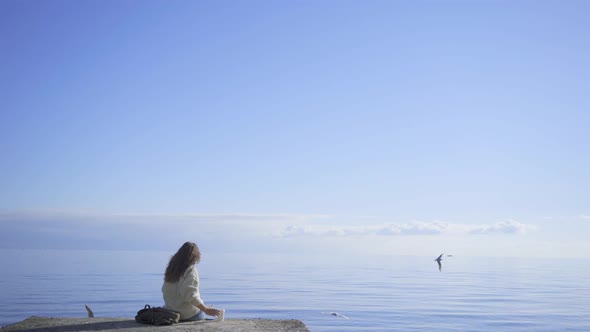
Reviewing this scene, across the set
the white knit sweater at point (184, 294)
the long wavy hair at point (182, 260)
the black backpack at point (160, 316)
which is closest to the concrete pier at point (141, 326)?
the black backpack at point (160, 316)

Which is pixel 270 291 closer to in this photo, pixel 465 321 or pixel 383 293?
pixel 383 293

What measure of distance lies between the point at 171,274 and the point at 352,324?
11.1 meters

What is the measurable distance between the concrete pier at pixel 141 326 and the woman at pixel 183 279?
42 cm

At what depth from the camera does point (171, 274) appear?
33.7 feet

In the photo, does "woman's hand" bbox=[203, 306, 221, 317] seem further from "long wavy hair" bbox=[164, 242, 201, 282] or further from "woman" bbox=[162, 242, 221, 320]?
"long wavy hair" bbox=[164, 242, 201, 282]

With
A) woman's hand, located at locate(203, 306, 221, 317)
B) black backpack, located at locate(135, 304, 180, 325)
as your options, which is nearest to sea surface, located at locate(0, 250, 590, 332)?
woman's hand, located at locate(203, 306, 221, 317)

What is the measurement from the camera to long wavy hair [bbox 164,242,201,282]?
10.2m

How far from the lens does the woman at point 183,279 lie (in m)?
10.2

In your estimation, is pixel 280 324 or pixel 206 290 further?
pixel 206 290

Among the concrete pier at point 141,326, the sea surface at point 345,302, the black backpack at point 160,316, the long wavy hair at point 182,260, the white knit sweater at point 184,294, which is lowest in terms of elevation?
the sea surface at point 345,302

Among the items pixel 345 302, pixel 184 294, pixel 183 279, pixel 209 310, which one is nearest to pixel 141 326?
pixel 184 294

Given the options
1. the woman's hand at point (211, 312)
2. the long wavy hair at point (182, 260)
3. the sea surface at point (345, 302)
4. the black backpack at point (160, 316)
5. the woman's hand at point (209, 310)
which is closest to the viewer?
the long wavy hair at point (182, 260)

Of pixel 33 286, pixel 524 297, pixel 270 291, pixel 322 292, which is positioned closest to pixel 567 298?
pixel 524 297

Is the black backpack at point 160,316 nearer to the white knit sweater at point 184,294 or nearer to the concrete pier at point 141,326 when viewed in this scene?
the concrete pier at point 141,326
